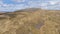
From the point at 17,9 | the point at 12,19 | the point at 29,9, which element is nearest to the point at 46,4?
the point at 29,9

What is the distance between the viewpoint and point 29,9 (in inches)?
54.3

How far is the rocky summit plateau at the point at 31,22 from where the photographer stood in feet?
3.76

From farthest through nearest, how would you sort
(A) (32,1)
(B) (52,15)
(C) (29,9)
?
(A) (32,1), (C) (29,9), (B) (52,15)

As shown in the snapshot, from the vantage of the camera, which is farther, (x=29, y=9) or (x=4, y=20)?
(x=29, y=9)

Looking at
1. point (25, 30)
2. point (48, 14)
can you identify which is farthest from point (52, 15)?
point (25, 30)

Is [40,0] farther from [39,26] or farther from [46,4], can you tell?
[39,26]

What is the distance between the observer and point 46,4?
1468 mm

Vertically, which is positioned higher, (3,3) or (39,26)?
(3,3)

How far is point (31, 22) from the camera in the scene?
121 cm

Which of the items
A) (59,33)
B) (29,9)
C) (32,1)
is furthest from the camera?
(32,1)

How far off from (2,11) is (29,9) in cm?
27

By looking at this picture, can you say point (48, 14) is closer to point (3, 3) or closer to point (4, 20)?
point (4, 20)

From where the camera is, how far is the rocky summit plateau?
1.15 meters

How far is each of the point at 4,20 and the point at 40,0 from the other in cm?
48
